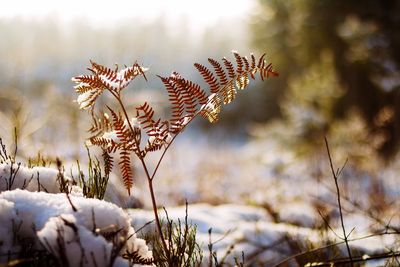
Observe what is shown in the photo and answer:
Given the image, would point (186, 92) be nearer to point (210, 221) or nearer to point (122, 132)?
point (122, 132)

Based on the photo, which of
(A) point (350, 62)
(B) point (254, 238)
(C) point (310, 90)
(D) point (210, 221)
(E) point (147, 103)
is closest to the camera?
(E) point (147, 103)

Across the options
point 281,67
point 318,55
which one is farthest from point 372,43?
point 281,67

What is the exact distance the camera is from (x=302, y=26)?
1817cm

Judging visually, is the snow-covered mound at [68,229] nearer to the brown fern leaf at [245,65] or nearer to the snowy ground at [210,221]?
the snowy ground at [210,221]

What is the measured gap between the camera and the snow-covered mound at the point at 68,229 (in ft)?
4.82

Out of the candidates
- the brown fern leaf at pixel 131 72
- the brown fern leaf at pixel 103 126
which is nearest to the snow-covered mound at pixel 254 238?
the brown fern leaf at pixel 103 126

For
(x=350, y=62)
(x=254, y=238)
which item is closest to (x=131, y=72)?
(x=254, y=238)

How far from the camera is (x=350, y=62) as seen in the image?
54.7 feet

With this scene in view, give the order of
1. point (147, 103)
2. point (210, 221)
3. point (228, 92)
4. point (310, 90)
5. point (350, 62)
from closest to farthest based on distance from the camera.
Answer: point (147, 103), point (228, 92), point (210, 221), point (310, 90), point (350, 62)

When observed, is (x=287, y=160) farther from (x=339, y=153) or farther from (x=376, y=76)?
(x=376, y=76)

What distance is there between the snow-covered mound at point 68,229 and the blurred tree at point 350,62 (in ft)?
43.1

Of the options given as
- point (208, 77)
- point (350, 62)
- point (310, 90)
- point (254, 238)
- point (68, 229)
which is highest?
point (350, 62)

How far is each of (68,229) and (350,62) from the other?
16342 mm

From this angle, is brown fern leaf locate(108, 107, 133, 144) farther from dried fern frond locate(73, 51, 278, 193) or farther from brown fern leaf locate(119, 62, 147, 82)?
brown fern leaf locate(119, 62, 147, 82)
